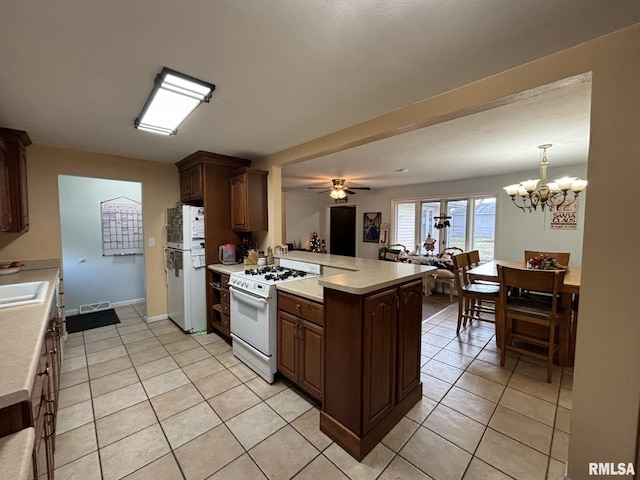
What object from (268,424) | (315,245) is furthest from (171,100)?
(315,245)

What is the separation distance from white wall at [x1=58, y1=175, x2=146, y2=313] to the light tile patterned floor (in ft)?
5.49

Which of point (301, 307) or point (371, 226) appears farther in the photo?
point (371, 226)

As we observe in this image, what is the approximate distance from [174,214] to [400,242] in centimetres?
475

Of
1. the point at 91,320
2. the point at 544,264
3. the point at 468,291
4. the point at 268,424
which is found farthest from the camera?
the point at 91,320

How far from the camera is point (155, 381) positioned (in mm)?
2383

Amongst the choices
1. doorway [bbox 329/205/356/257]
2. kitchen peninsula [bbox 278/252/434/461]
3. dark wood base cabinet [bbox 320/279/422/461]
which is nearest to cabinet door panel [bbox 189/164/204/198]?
kitchen peninsula [bbox 278/252/434/461]

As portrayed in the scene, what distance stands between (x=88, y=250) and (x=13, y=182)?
182 cm

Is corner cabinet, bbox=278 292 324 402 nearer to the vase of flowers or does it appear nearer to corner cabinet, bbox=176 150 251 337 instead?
corner cabinet, bbox=176 150 251 337

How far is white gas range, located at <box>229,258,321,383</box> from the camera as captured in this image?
7.51 ft

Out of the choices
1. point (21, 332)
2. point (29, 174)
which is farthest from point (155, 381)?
point (29, 174)

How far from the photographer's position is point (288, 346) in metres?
2.20

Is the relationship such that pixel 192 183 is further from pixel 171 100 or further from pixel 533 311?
pixel 533 311

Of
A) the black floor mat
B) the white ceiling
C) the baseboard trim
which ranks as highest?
the white ceiling

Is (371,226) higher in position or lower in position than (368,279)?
higher
